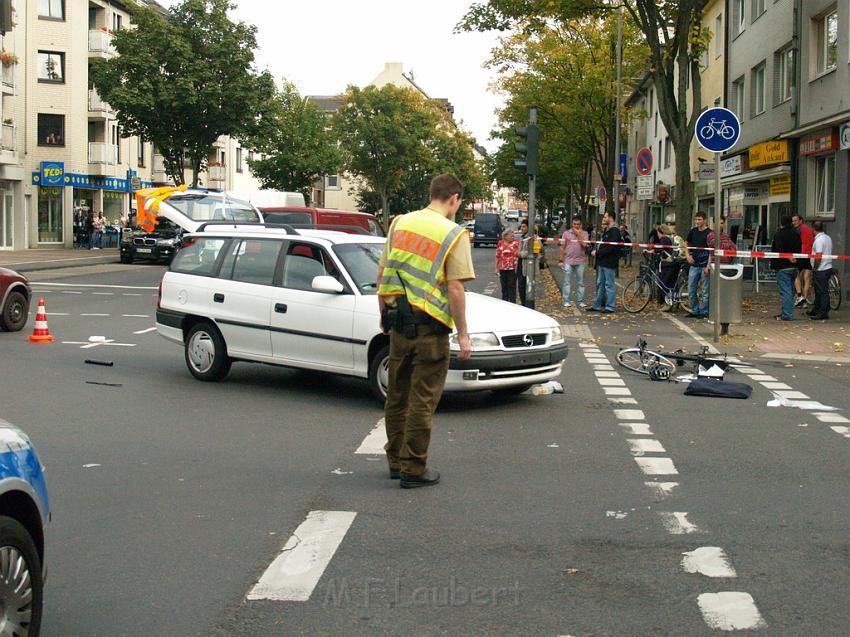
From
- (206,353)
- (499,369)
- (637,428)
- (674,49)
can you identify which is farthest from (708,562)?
(674,49)

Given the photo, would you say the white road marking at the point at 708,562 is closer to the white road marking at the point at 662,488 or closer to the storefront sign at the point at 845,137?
the white road marking at the point at 662,488

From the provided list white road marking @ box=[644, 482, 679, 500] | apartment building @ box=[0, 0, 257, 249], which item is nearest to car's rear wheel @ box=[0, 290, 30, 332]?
white road marking @ box=[644, 482, 679, 500]

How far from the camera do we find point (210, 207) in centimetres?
3397

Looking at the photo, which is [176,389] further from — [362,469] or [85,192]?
[85,192]

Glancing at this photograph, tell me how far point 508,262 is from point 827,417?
Result: 1262 cm

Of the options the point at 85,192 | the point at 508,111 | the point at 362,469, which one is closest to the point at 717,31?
the point at 508,111

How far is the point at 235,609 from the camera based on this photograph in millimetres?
4648

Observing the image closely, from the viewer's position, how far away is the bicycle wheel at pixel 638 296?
21594 millimetres

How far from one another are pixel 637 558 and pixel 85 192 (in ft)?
181

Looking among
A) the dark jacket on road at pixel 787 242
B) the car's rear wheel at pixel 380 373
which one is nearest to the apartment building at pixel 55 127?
the dark jacket on road at pixel 787 242

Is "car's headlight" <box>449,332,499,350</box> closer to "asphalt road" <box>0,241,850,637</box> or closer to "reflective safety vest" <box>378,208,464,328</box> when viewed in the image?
"asphalt road" <box>0,241,850,637</box>

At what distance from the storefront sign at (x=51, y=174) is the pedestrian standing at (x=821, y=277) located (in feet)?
131

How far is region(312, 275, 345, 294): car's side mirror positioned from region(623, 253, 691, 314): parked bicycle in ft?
40.0

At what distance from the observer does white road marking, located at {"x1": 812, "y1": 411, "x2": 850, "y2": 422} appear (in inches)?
385
